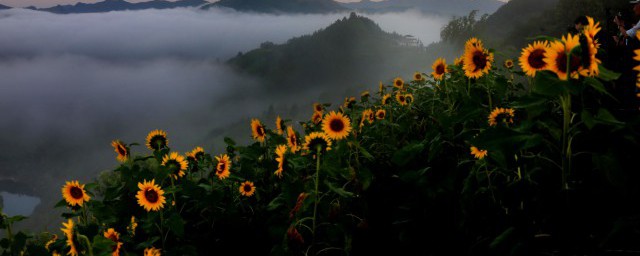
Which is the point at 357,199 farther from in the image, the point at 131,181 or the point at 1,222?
the point at 1,222

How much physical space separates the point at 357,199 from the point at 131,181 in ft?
5.13

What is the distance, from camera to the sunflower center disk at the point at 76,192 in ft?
9.73

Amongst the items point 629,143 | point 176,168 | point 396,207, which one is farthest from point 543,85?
point 176,168

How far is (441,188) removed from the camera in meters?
1.90

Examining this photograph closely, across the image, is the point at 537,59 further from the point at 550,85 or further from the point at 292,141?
the point at 292,141

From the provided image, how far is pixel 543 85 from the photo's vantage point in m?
1.25

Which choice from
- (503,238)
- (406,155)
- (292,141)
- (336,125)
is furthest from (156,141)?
(503,238)

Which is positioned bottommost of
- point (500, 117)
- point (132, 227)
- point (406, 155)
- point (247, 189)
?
point (132, 227)

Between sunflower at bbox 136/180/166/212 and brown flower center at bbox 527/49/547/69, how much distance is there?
2.25m

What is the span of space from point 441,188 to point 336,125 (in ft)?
3.18

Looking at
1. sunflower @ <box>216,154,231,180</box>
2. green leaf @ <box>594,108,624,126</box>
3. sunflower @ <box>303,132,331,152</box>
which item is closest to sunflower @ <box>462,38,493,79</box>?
sunflower @ <box>303,132,331,152</box>

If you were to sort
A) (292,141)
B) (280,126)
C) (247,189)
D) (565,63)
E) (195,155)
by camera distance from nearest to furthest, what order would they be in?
1. (565,63)
2. (247,189)
3. (292,141)
4. (195,155)
5. (280,126)

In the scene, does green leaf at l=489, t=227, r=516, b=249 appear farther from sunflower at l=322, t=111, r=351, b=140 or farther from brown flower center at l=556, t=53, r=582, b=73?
sunflower at l=322, t=111, r=351, b=140

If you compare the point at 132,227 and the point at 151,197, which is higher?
the point at 151,197
